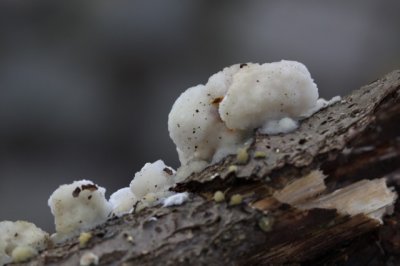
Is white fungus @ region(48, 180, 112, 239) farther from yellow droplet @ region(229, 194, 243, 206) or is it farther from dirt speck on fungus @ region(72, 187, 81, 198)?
yellow droplet @ region(229, 194, 243, 206)

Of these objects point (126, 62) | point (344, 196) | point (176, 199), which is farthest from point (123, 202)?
point (126, 62)

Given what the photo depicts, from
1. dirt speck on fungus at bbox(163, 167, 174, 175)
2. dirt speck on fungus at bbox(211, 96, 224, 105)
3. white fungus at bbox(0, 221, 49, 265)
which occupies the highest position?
dirt speck on fungus at bbox(211, 96, 224, 105)

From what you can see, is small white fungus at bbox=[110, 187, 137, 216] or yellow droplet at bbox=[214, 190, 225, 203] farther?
small white fungus at bbox=[110, 187, 137, 216]

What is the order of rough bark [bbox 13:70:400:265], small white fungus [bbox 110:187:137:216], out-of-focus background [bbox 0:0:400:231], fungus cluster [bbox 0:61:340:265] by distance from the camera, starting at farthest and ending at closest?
out-of-focus background [bbox 0:0:400:231] < small white fungus [bbox 110:187:137:216] < fungus cluster [bbox 0:61:340:265] < rough bark [bbox 13:70:400:265]

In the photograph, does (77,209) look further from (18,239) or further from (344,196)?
(344,196)

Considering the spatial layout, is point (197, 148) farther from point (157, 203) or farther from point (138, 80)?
point (138, 80)

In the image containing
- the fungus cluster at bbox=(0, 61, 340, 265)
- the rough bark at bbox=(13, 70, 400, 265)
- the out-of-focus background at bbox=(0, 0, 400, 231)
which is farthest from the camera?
the out-of-focus background at bbox=(0, 0, 400, 231)

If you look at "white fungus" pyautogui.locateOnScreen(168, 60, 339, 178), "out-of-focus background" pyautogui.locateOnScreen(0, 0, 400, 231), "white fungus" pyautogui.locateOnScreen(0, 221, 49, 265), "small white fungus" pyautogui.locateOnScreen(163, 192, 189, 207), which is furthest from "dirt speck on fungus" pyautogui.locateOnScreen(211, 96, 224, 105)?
"out-of-focus background" pyautogui.locateOnScreen(0, 0, 400, 231)
